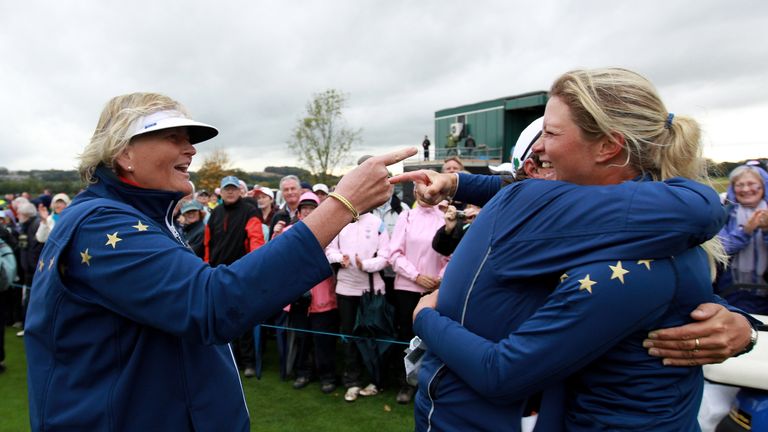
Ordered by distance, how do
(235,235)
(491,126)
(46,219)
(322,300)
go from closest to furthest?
(322,300) < (235,235) < (46,219) < (491,126)

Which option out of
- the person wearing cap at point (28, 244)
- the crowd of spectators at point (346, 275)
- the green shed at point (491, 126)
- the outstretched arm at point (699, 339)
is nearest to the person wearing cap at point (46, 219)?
the person wearing cap at point (28, 244)

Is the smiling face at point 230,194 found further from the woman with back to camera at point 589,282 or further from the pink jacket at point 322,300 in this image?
the woman with back to camera at point 589,282

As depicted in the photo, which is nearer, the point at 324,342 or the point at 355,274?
the point at 355,274

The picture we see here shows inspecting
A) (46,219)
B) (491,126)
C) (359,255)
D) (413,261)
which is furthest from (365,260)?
A: (491,126)

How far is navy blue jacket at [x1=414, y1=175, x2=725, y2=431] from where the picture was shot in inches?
46.1

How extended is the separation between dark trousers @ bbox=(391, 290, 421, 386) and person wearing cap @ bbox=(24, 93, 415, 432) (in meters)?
3.42

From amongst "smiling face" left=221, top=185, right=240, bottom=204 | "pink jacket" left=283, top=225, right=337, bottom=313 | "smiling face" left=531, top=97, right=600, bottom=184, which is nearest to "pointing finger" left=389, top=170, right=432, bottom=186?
"smiling face" left=531, top=97, right=600, bottom=184

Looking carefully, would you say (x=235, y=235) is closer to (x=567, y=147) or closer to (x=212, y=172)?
(x=567, y=147)

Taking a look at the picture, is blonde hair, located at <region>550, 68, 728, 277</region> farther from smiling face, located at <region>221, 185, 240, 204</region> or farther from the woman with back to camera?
smiling face, located at <region>221, 185, 240, 204</region>

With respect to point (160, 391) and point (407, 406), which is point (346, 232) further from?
point (160, 391)

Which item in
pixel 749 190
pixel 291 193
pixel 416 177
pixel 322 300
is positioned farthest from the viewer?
pixel 291 193

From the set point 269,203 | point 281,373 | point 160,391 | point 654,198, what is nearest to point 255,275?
point 160,391

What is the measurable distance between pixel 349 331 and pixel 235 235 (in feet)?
6.44

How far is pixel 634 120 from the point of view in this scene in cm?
133
